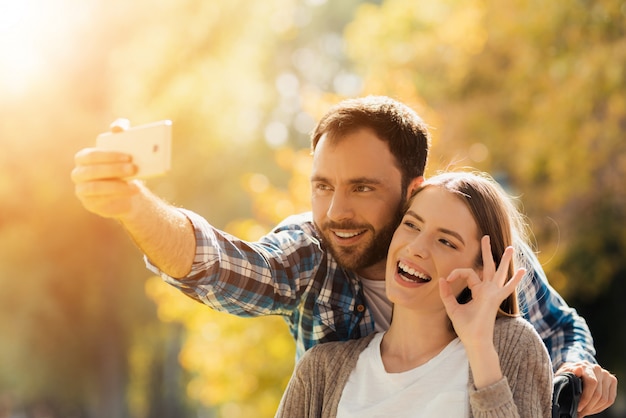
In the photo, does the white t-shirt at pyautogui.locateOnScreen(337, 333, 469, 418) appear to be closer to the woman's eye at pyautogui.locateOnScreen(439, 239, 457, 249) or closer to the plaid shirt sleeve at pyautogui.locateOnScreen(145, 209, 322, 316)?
the woman's eye at pyautogui.locateOnScreen(439, 239, 457, 249)

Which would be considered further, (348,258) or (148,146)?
(348,258)

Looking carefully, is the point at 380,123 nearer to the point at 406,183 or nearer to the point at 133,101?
the point at 406,183

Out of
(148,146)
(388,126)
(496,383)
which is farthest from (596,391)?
(148,146)

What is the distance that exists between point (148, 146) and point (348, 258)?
1139mm

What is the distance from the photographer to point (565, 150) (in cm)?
1020

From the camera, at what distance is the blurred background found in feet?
32.3

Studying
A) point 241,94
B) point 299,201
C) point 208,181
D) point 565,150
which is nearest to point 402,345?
point 299,201

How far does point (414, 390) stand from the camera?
2.59 metres

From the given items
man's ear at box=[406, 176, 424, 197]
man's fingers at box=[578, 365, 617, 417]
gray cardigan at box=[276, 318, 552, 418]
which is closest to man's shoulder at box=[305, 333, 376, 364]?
gray cardigan at box=[276, 318, 552, 418]

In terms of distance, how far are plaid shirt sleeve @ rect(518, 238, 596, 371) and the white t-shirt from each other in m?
0.63

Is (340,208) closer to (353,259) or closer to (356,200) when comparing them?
(356,200)

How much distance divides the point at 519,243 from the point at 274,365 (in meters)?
6.85

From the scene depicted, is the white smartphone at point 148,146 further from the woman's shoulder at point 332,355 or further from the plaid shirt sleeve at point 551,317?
Answer: the plaid shirt sleeve at point 551,317

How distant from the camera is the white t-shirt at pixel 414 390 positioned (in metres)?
2.51
